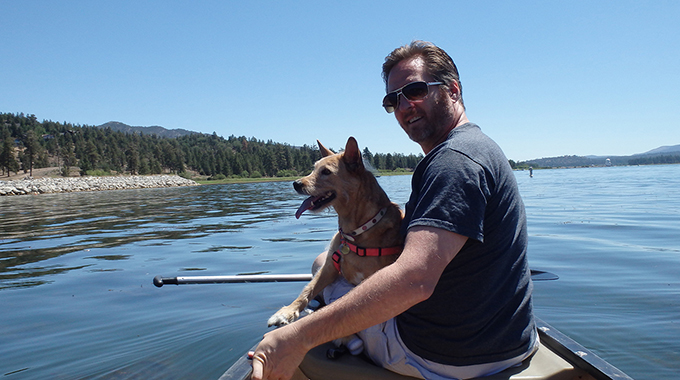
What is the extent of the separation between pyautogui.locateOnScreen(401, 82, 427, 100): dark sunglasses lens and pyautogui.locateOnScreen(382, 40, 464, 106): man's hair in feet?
0.33

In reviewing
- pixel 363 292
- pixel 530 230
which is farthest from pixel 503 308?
pixel 530 230

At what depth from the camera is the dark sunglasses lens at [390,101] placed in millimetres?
2941

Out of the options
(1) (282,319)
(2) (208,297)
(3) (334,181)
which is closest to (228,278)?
(2) (208,297)

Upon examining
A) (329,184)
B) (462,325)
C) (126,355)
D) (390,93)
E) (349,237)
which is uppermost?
(390,93)

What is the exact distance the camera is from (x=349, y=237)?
147 inches

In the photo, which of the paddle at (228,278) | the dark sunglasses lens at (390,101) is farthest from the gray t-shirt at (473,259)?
the paddle at (228,278)

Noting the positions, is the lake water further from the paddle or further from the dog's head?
the dog's head

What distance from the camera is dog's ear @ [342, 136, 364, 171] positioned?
3992mm

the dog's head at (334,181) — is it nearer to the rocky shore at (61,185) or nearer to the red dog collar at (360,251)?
the red dog collar at (360,251)

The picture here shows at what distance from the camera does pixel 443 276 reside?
2.29 m

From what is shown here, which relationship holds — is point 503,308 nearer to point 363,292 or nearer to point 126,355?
point 363,292

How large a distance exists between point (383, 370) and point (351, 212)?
61.4 inches

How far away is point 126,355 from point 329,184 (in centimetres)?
361

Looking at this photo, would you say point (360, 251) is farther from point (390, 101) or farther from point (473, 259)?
point (473, 259)
